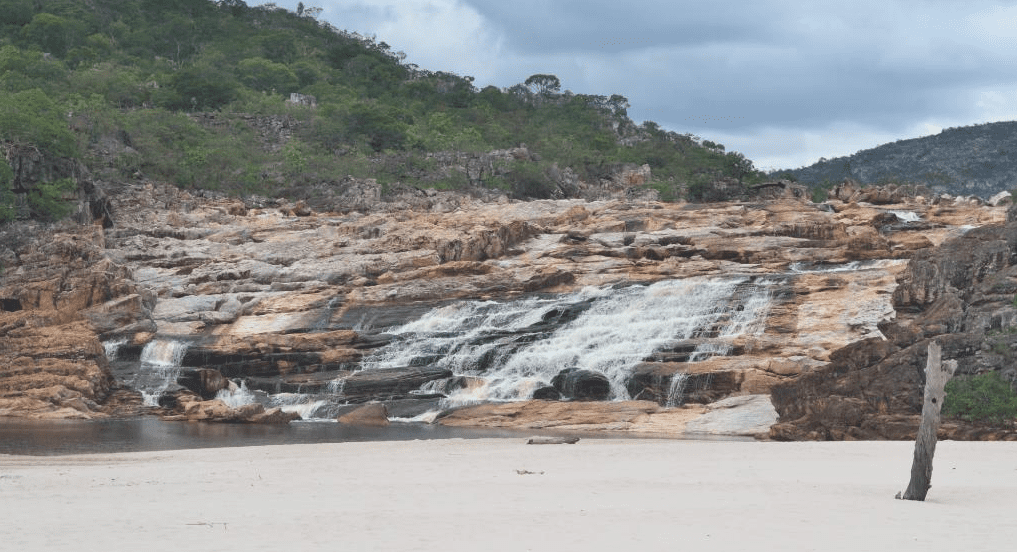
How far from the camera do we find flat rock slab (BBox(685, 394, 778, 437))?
29.3 meters

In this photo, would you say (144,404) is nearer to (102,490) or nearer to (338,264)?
(338,264)

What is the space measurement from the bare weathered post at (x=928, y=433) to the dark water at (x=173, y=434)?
15.3 m

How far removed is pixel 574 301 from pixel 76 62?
8318cm

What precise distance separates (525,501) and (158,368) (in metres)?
32.8

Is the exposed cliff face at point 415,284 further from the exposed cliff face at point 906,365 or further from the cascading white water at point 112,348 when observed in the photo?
the exposed cliff face at point 906,365

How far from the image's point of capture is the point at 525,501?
13.4 m

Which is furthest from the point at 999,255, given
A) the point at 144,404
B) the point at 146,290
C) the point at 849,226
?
the point at 146,290

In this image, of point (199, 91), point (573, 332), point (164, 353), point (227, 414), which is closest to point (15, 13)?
point (199, 91)

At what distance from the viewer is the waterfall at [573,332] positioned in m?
36.4

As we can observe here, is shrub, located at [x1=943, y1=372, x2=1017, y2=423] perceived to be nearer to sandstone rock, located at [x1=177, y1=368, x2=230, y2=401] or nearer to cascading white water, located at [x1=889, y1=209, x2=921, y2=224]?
sandstone rock, located at [x1=177, y1=368, x2=230, y2=401]

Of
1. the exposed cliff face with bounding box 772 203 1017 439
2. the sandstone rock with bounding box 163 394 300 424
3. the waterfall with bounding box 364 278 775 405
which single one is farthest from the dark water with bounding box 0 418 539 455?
the exposed cliff face with bounding box 772 203 1017 439

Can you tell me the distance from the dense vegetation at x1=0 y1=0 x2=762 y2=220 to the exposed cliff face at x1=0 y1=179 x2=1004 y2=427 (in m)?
10.5

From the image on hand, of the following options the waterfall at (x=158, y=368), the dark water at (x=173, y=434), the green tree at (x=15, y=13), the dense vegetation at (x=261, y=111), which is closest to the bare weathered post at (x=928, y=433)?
the dark water at (x=173, y=434)

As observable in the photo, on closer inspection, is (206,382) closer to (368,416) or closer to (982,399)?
(368,416)
